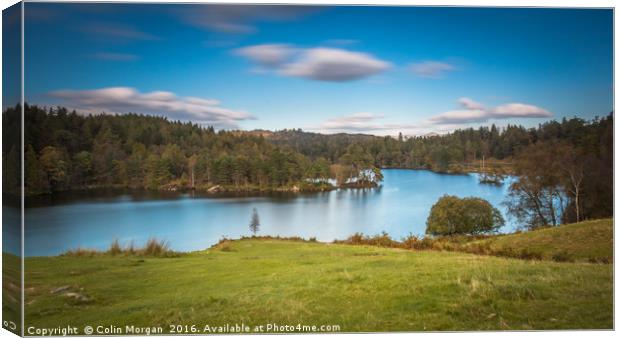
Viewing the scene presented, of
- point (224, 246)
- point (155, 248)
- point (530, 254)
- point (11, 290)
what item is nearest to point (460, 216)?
point (530, 254)

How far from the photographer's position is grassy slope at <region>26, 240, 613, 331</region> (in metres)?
8.29

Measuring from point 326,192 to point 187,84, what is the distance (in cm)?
339

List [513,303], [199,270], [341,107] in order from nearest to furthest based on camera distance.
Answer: [513,303] < [199,270] < [341,107]

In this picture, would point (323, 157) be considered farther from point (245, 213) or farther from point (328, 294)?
point (328, 294)

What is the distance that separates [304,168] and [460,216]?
3166mm

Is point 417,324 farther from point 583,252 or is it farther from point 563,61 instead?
point 563,61

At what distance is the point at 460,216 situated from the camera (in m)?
10.3

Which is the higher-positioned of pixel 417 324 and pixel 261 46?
pixel 261 46

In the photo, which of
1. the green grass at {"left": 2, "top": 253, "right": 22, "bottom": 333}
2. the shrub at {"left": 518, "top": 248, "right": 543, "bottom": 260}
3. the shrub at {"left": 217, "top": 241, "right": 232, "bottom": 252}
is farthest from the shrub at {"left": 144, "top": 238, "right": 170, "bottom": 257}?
the shrub at {"left": 518, "top": 248, "right": 543, "bottom": 260}

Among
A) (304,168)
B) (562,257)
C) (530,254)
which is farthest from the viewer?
(304,168)

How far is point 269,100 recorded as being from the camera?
1009 cm

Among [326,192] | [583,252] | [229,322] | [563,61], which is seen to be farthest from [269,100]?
[583,252]

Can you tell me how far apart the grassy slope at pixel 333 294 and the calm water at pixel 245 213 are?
1.71 ft

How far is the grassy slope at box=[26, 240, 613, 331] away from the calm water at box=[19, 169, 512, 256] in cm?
52
